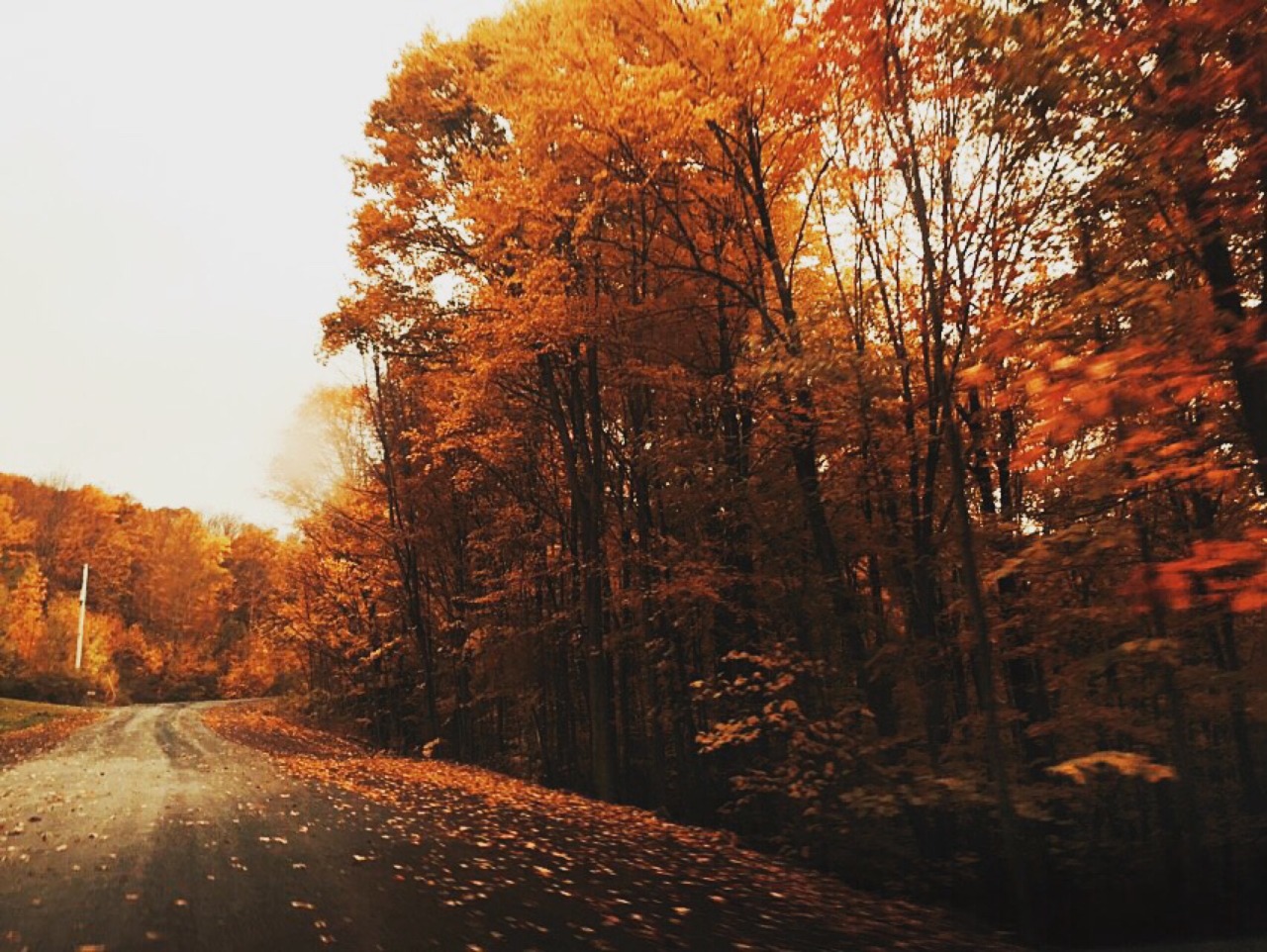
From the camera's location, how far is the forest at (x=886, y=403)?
15.3 ft

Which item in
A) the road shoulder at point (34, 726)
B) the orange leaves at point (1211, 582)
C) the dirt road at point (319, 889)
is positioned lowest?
the dirt road at point (319, 889)

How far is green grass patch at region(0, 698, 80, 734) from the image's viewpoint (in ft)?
85.8

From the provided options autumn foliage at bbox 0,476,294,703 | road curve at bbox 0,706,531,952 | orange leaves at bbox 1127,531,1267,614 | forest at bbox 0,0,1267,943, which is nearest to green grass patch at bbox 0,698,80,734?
autumn foliage at bbox 0,476,294,703

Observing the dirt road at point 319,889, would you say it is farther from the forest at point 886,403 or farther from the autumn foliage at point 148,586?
the autumn foliage at point 148,586

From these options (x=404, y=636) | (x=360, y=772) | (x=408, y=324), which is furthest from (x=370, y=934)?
(x=404, y=636)

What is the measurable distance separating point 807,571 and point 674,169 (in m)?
5.54

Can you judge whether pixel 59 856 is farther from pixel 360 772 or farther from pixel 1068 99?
pixel 1068 99

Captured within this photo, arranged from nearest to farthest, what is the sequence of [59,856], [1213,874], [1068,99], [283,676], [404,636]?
[1068,99] < [59,856] < [1213,874] < [404,636] < [283,676]

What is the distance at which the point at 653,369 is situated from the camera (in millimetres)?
10508

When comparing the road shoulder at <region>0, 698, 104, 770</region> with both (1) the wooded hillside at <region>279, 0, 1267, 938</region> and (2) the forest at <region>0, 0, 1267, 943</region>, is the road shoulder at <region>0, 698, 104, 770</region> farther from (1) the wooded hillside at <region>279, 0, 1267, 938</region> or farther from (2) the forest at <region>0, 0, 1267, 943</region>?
(1) the wooded hillside at <region>279, 0, 1267, 938</region>

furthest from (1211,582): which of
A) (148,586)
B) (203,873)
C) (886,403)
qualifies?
(148,586)

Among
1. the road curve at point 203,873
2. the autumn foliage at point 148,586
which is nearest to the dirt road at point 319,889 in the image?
the road curve at point 203,873

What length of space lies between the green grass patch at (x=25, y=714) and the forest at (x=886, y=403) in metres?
19.3

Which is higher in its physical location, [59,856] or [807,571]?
[807,571]
